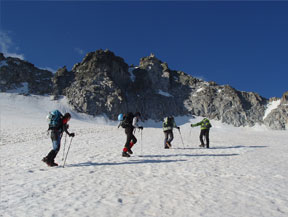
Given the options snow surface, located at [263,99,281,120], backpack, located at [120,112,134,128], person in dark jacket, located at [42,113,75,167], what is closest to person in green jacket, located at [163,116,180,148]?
backpack, located at [120,112,134,128]

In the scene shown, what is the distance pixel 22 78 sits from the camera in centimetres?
10231

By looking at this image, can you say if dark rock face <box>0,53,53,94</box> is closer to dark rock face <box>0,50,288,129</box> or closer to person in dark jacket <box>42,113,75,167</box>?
dark rock face <box>0,50,288,129</box>

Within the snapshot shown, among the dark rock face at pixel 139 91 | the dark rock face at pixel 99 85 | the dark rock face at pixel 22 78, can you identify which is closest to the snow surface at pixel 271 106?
the dark rock face at pixel 139 91

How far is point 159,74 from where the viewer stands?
475 ft

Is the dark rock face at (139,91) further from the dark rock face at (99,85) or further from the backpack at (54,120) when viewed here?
the backpack at (54,120)

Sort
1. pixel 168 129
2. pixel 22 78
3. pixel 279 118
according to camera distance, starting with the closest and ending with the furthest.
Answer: pixel 168 129 < pixel 22 78 < pixel 279 118

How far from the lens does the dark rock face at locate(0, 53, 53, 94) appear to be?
318 feet

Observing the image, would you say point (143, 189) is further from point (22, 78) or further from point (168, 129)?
point (22, 78)

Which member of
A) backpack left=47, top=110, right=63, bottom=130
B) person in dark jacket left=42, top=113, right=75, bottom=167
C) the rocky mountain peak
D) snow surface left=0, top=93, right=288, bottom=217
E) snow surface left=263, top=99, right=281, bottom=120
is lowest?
snow surface left=0, top=93, right=288, bottom=217

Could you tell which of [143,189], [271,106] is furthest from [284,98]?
[143,189]

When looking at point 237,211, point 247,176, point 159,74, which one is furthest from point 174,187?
point 159,74

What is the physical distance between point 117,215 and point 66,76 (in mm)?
121583

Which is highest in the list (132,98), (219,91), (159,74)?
(159,74)

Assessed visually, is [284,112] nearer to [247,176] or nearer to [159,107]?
[159,107]
